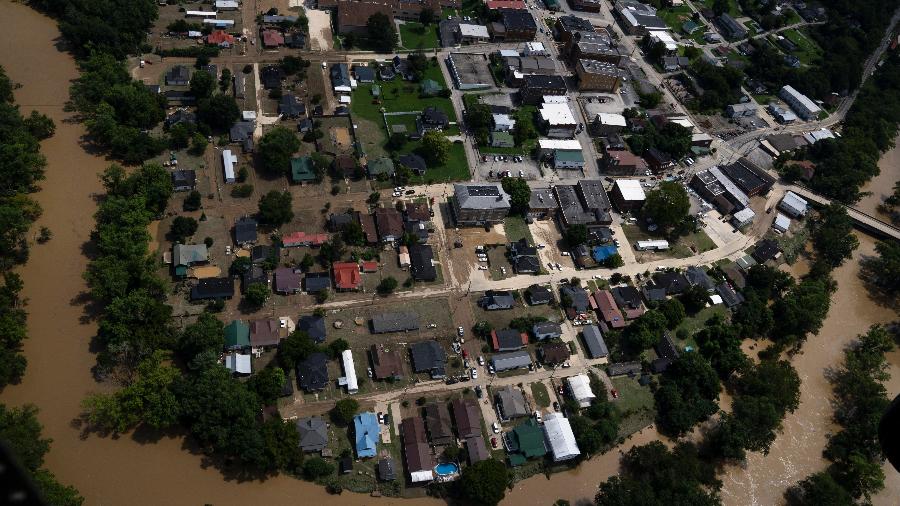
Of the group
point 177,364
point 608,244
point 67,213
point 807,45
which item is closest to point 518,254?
point 608,244

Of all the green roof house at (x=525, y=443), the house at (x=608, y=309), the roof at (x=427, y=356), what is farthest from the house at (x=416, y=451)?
the house at (x=608, y=309)

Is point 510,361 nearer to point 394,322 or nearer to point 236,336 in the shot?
point 394,322

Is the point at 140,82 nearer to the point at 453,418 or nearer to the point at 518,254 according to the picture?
the point at 518,254

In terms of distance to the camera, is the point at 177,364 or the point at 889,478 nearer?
the point at 177,364

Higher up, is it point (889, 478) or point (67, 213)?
point (67, 213)

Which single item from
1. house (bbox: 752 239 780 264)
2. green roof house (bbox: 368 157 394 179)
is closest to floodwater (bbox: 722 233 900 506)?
house (bbox: 752 239 780 264)

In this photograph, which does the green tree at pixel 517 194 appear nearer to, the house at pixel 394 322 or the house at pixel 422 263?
the house at pixel 422 263

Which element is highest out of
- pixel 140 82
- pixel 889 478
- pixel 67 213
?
pixel 140 82
